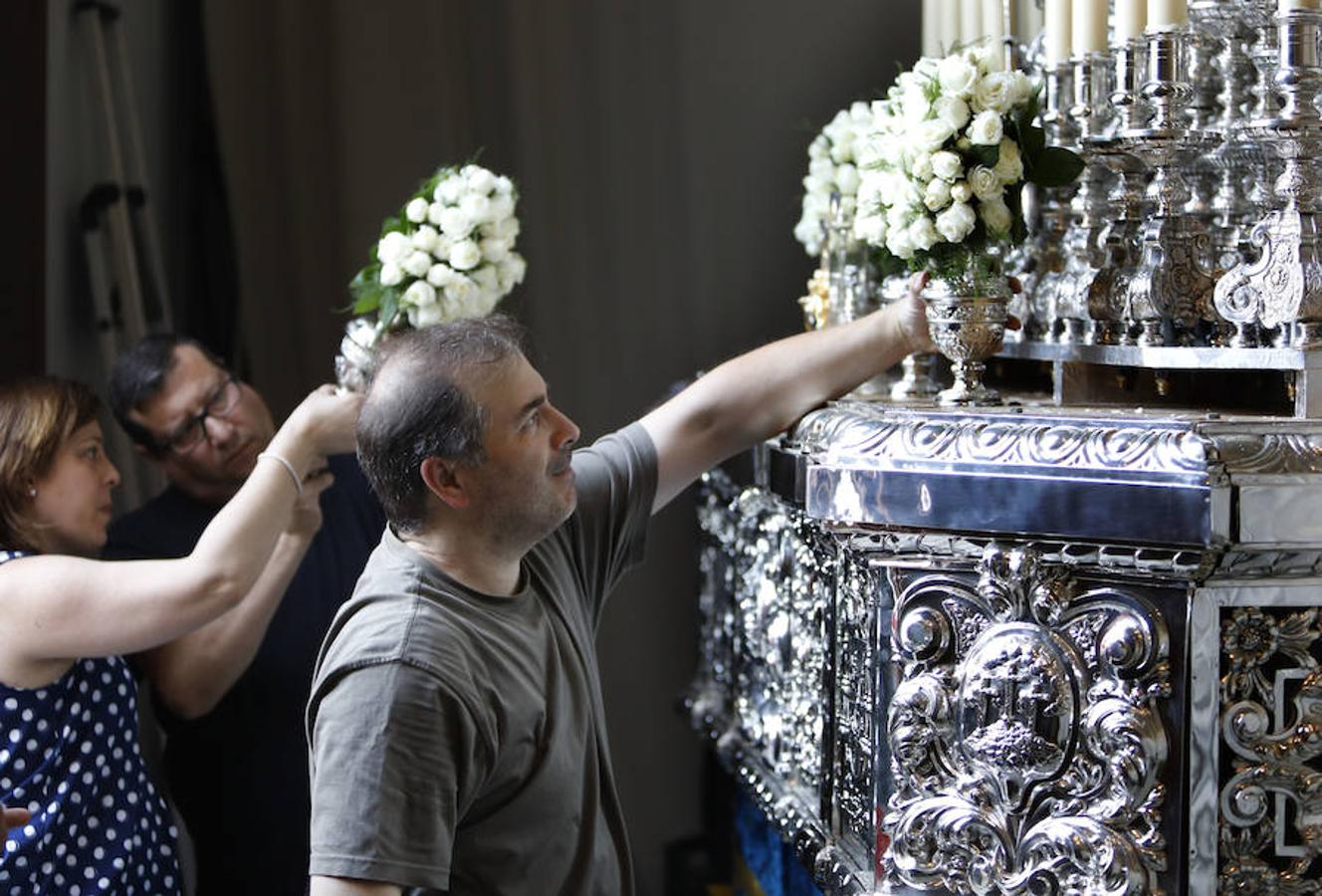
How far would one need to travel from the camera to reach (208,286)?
3812mm

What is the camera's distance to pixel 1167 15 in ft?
7.40

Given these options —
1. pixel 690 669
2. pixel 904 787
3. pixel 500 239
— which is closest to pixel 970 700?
pixel 904 787

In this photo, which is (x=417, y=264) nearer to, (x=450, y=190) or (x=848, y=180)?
(x=450, y=190)

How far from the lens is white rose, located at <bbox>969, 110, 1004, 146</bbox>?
7.66 feet

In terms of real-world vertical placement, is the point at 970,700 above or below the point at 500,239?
below

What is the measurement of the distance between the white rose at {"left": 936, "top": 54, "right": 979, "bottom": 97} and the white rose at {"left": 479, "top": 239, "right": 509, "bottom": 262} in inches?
37.6

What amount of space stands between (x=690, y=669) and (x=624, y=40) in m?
1.46

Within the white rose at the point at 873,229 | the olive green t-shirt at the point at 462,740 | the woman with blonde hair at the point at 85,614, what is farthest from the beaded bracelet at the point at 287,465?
the white rose at the point at 873,229

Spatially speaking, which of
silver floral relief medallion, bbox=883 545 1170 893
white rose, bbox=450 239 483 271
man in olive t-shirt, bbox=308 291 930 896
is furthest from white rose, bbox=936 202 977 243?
white rose, bbox=450 239 483 271

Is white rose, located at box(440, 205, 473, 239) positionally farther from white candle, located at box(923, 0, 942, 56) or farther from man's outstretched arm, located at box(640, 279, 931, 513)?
white candle, located at box(923, 0, 942, 56)

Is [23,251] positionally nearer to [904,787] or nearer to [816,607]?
[816,607]

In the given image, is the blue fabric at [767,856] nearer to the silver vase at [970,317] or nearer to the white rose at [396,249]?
the silver vase at [970,317]

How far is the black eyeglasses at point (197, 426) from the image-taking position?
306 centimetres

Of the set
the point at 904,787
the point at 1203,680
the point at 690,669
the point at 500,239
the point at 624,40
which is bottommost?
the point at 690,669
